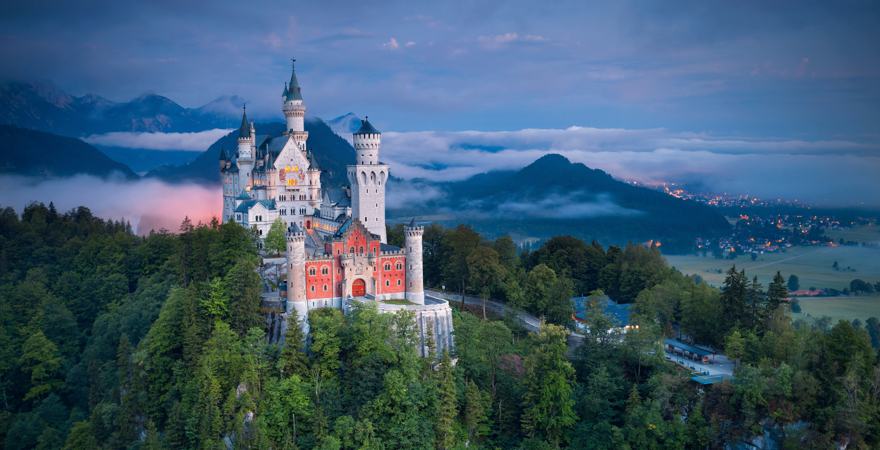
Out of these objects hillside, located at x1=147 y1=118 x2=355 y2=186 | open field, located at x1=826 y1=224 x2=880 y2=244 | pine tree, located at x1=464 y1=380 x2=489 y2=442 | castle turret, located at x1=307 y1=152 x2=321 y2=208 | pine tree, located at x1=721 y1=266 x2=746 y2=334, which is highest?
hillside, located at x1=147 y1=118 x2=355 y2=186

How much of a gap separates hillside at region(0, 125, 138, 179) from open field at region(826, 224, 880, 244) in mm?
105988

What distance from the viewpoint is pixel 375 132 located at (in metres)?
69.4

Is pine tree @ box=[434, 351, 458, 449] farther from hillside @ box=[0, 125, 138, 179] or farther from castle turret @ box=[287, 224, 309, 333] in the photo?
hillside @ box=[0, 125, 138, 179]

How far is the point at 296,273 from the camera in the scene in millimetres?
54594

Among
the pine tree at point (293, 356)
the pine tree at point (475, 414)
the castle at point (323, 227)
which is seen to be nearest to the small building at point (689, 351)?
the pine tree at point (475, 414)

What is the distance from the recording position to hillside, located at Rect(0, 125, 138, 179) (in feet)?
396

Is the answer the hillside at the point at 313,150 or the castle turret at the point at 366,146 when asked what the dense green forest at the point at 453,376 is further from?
the hillside at the point at 313,150

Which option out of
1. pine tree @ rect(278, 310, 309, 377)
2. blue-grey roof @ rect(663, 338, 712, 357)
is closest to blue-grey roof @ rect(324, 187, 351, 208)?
pine tree @ rect(278, 310, 309, 377)

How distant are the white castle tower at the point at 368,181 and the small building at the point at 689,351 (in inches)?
1075

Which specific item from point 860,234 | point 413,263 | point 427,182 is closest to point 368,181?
point 413,263

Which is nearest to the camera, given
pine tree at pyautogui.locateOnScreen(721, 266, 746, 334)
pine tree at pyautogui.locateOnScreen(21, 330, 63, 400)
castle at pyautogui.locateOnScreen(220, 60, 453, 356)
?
pine tree at pyautogui.locateOnScreen(721, 266, 746, 334)

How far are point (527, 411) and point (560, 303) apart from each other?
47.9ft

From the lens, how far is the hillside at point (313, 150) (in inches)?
4195

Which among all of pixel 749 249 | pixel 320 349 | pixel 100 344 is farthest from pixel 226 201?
pixel 749 249
